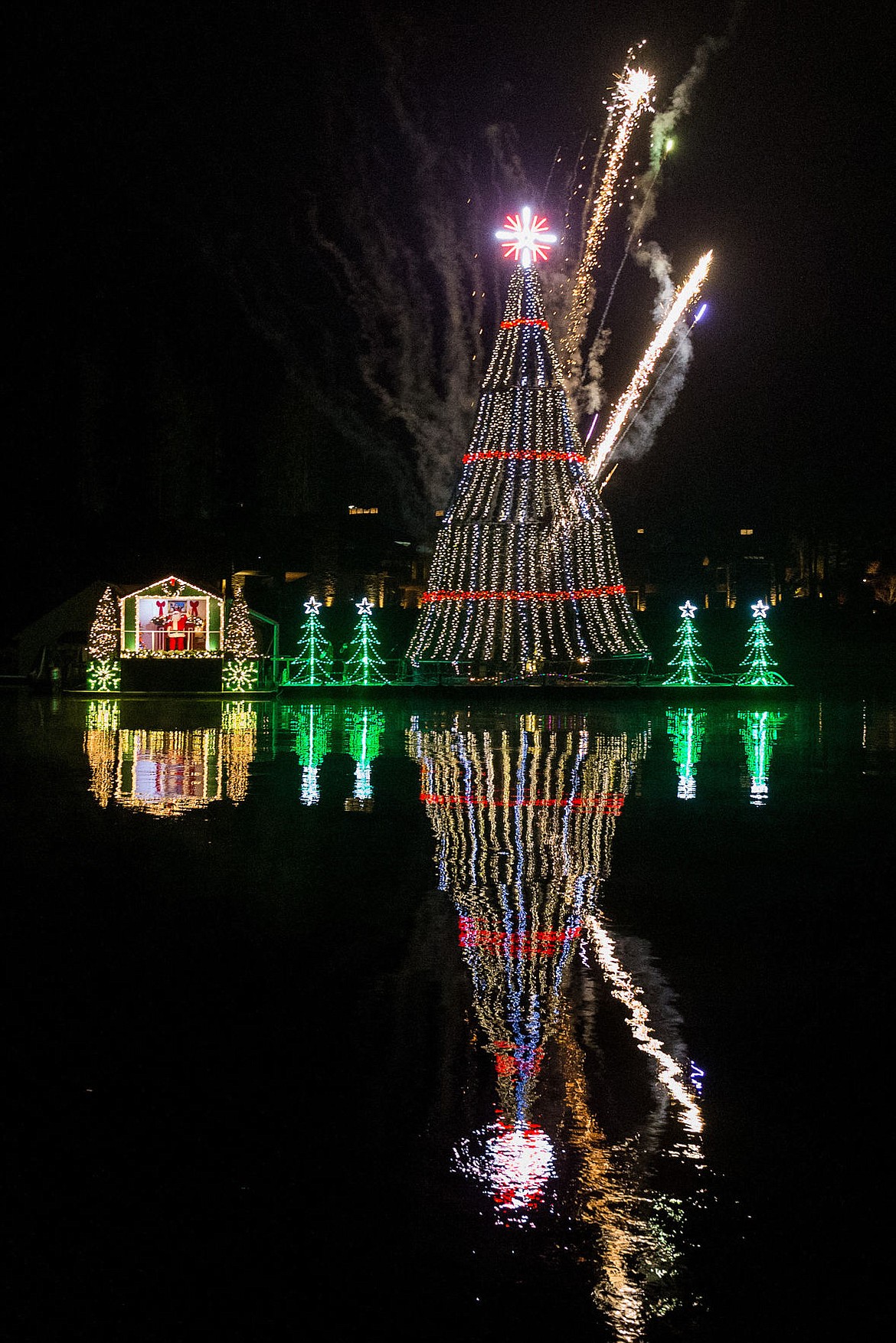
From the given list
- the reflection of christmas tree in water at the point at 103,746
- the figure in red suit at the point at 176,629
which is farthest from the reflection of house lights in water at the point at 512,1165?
the figure in red suit at the point at 176,629

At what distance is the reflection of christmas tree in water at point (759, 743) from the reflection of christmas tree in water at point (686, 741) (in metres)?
0.64

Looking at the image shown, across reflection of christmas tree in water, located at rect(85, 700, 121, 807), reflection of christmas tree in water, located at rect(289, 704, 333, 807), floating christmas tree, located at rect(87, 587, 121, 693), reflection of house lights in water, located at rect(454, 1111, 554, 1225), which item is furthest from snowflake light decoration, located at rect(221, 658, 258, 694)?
reflection of house lights in water, located at rect(454, 1111, 554, 1225)

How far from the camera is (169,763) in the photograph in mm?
14617

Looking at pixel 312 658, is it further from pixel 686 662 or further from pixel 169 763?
pixel 169 763

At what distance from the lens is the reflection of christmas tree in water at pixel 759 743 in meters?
→ 12.2

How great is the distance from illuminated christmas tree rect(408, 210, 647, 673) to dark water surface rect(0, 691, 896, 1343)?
21.7 m

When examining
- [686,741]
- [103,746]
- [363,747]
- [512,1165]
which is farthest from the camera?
[686,741]

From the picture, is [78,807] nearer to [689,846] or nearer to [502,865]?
[502,865]

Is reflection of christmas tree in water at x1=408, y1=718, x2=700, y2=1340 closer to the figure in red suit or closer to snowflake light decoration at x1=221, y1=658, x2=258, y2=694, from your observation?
snowflake light decoration at x1=221, y1=658, x2=258, y2=694

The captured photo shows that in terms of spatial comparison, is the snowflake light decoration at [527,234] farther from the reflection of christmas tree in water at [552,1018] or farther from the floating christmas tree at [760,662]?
the reflection of christmas tree in water at [552,1018]

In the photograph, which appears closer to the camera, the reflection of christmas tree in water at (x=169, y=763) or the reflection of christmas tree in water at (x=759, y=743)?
the reflection of christmas tree in water at (x=169, y=763)

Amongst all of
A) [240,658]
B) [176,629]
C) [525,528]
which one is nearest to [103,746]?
[240,658]

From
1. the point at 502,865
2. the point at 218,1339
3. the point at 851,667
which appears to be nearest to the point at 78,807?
the point at 502,865

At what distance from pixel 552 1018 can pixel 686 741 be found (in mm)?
13666
